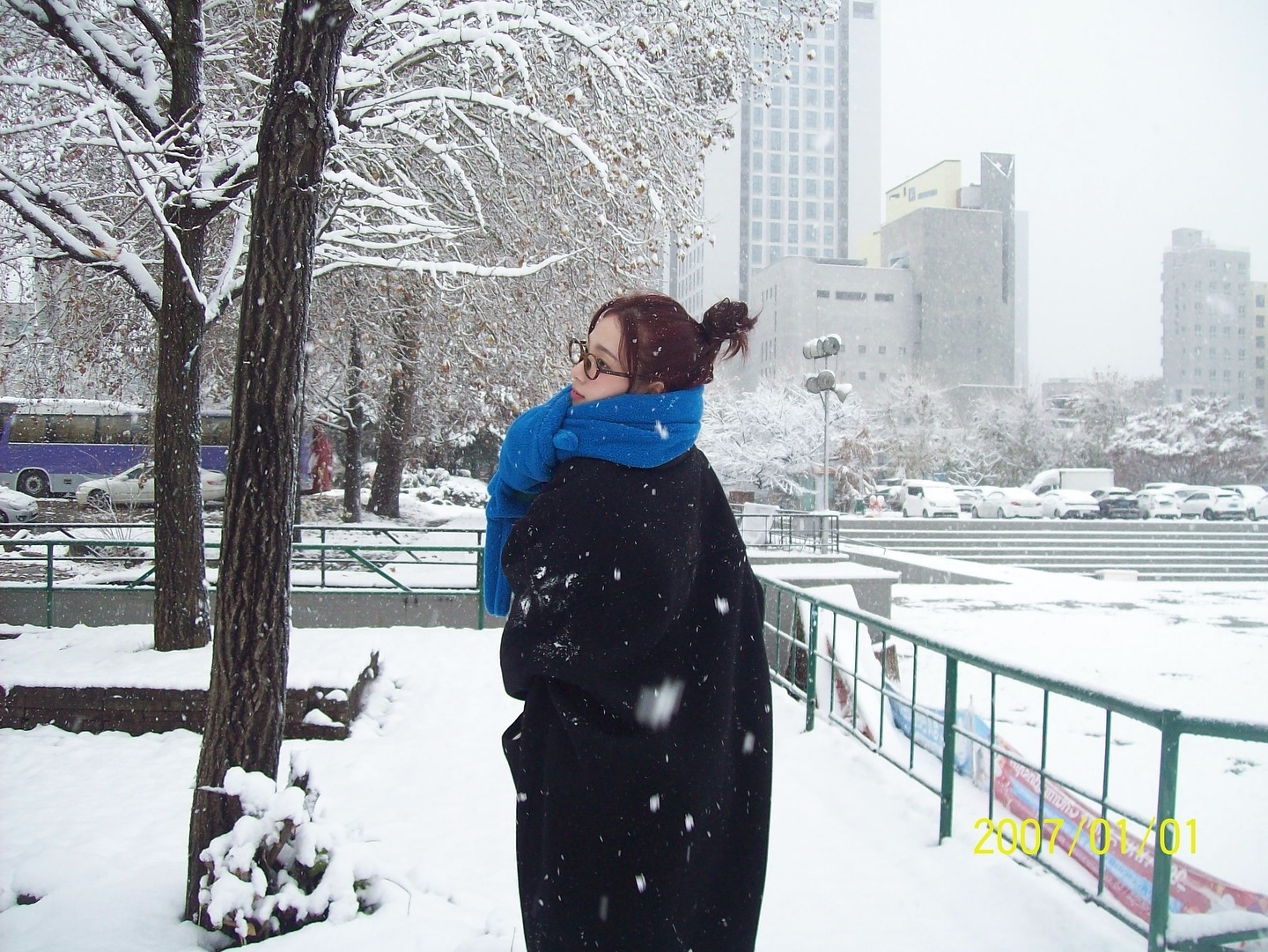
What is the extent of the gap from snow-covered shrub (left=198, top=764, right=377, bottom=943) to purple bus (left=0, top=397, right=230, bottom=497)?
84.4 ft

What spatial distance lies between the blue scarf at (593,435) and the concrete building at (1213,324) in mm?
128716

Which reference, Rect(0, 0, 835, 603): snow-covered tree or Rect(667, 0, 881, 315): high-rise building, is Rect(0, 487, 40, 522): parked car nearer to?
Rect(0, 0, 835, 603): snow-covered tree

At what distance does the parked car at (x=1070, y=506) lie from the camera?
35.4 m

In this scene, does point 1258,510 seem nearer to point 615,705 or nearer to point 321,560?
point 321,560

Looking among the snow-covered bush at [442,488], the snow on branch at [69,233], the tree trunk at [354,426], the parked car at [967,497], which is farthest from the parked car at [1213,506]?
the snow on branch at [69,233]

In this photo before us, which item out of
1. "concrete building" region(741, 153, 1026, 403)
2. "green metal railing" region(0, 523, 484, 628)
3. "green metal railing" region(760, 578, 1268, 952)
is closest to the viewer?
"green metal railing" region(760, 578, 1268, 952)

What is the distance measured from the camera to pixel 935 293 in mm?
92875

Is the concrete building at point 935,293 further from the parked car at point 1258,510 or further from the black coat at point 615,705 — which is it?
the black coat at point 615,705

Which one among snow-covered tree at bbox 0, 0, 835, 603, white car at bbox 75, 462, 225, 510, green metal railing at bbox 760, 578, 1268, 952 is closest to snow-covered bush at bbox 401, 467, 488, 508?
white car at bbox 75, 462, 225, 510

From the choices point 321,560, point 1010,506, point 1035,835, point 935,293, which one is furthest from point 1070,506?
point 935,293

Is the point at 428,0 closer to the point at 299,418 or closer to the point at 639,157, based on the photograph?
the point at 639,157

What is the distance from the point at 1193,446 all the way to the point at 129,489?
53663 mm

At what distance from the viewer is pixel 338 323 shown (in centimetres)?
1162

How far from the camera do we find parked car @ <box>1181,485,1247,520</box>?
121 ft
